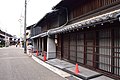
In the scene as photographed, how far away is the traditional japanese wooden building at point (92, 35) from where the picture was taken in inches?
398

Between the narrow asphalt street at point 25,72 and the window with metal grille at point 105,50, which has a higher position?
the window with metal grille at point 105,50

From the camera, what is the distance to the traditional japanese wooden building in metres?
10.1

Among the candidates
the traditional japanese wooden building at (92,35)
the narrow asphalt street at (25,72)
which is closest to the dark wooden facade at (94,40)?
the traditional japanese wooden building at (92,35)

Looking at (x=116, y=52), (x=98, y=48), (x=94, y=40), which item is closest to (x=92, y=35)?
(x=94, y=40)

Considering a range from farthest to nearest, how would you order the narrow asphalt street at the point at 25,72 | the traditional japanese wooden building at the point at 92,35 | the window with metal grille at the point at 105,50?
1. the narrow asphalt street at the point at 25,72
2. the window with metal grille at the point at 105,50
3. the traditional japanese wooden building at the point at 92,35

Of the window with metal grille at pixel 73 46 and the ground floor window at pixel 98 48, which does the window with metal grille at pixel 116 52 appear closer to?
the ground floor window at pixel 98 48

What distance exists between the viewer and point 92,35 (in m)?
13.0

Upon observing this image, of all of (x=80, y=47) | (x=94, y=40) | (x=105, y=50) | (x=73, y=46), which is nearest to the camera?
(x=105, y=50)

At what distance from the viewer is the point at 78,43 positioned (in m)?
15.4

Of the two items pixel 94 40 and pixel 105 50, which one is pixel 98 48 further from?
pixel 105 50

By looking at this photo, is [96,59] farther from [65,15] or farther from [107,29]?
[65,15]

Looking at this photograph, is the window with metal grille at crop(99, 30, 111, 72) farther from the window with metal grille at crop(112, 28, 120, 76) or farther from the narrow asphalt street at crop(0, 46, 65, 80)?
the narrow asphalt street at crop(0, 46, 65, 80)

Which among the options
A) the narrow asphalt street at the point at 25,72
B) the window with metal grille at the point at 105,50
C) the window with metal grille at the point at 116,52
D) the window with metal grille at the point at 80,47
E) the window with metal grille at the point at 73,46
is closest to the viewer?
the window with metal grille at the point at 116,52

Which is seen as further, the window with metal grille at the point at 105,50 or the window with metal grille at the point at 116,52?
the window with metal grille at the point at 105,50
